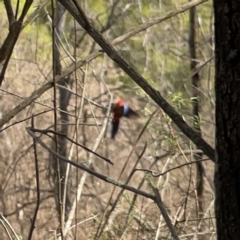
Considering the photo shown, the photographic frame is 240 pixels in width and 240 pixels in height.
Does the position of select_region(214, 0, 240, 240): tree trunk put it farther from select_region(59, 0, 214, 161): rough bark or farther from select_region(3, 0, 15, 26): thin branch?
select_region(3, 0, 15, 26): thin branch

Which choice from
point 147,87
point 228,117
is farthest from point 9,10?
point 228,117

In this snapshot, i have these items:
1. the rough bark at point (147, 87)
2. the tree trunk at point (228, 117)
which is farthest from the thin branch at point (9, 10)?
the tree trunk at point (228, 117)

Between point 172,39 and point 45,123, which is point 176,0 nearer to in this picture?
point 172,39

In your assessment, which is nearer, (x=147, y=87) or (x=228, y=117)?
(x=228, y=117)

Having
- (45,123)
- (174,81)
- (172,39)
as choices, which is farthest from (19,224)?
(172,39)

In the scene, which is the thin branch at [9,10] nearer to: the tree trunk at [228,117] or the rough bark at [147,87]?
the rough bark at [147,87]

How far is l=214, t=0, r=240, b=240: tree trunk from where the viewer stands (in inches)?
29.2

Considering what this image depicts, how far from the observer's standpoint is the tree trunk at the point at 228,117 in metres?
0.74

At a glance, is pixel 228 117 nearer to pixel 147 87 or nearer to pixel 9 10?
pixel 147 87

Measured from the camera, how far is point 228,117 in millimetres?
754

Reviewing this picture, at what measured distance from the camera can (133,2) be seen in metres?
4.35

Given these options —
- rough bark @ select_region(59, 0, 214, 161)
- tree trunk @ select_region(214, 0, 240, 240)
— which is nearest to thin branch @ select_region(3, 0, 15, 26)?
rough bark @ select_region(59, 0, 214, 161)

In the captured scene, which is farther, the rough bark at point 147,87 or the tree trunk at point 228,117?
the rough bark at point 147,87

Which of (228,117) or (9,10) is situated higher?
(9,10)
